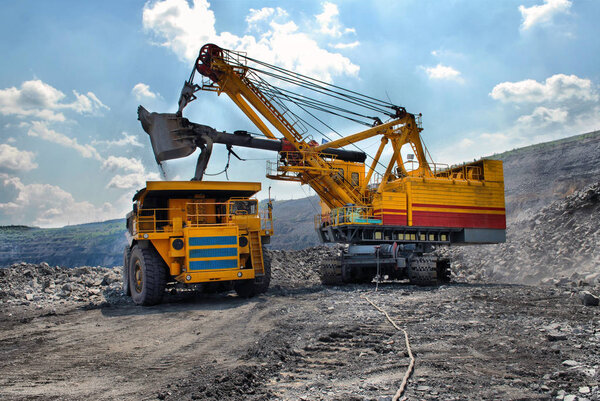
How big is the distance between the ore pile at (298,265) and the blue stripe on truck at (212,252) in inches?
315

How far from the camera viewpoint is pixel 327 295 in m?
13.3

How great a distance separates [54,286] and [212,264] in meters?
7.21

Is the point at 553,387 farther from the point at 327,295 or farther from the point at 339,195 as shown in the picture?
the point at 339,195

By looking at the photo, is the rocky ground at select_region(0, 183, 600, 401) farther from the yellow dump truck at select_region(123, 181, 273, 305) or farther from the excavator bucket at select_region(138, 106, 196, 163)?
the excavator bucket at select_region(138, 106, 196, 163)

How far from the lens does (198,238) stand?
12094mm

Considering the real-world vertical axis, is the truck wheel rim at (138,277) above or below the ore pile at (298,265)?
above

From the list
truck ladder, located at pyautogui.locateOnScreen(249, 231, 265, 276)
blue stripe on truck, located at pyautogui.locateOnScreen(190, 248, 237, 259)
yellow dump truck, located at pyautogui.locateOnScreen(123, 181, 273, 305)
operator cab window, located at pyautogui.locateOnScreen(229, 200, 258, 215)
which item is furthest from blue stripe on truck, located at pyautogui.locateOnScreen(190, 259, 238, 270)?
operator cab window, located at pyautogui.locateOnScreen(229, 200, 258, 215)

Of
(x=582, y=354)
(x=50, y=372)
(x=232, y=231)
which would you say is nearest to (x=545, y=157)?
(x=232, y=231)

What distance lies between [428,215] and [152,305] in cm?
1031

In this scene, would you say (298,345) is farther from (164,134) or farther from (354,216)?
(164,134)

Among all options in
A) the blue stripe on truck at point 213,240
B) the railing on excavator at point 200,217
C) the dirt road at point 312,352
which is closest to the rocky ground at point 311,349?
the dirt road at point 312,352

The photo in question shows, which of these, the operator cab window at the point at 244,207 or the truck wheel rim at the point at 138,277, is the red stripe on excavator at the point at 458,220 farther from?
the truck wheel rim at the point at 138,277

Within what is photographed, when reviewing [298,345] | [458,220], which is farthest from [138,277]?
[458,220]

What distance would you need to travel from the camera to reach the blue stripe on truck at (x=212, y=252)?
12.0m
